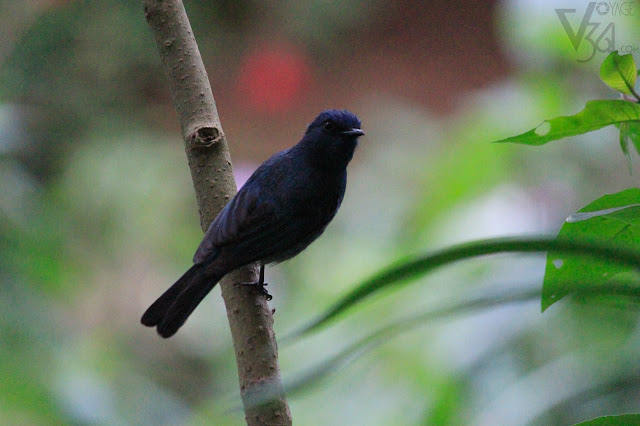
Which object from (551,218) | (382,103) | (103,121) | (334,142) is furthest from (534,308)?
(382,103)

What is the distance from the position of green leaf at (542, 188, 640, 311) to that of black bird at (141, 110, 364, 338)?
913 mm

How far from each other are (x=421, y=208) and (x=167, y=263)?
153cm

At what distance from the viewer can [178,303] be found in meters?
1.72

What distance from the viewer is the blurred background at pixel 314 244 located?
1.28m

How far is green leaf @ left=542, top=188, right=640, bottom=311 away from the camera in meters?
0.67

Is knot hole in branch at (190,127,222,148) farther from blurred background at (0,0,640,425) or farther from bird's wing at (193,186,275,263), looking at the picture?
blurred background at (0,0,640,425)

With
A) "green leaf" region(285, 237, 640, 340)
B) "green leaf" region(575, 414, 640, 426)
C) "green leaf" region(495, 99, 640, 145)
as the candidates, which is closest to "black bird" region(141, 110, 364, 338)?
"green leaf" region(495, 99, 640, 145)

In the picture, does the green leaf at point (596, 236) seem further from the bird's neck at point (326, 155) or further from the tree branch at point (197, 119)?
the bird's neck at point (326, 155)

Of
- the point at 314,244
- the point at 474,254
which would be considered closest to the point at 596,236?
the point at 474,254

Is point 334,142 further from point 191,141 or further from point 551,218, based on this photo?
point 551,218

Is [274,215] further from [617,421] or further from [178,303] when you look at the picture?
[617,421]

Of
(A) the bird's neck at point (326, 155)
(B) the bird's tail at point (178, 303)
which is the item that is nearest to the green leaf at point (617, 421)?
(B) the bird's tail at point (178, 303)

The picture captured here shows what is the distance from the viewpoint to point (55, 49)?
3936 millimetres

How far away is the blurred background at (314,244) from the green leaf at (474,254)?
1.9 inches
